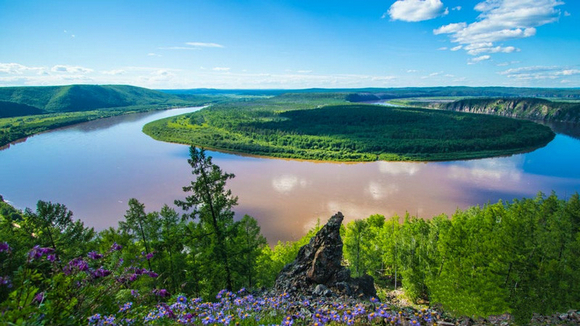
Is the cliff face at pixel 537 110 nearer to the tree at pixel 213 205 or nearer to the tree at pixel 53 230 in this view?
the tree at pixel 213 205

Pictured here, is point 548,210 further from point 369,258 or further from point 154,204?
point 154,204

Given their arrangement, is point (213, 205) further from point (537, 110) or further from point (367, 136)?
point (537, 110)

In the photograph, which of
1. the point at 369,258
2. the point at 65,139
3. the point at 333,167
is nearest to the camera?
the point at 369,258

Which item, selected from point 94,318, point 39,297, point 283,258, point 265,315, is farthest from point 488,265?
point 39,297

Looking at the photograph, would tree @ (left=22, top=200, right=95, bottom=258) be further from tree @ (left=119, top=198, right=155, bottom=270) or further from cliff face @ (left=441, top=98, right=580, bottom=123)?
cliff face @ (left=441, top=98, right=580, bottom=123)

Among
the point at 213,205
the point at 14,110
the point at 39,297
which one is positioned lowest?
the point at 213,205

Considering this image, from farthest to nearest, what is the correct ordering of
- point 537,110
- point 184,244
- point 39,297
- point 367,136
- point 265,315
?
point 537,110 < point 367,136 < point 184,244 < point 265,315 < point 39,297

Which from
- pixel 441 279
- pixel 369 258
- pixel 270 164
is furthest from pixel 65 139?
pixel 441 279

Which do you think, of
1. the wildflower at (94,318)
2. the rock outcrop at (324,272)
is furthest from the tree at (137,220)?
the wildflower at (94,318)
